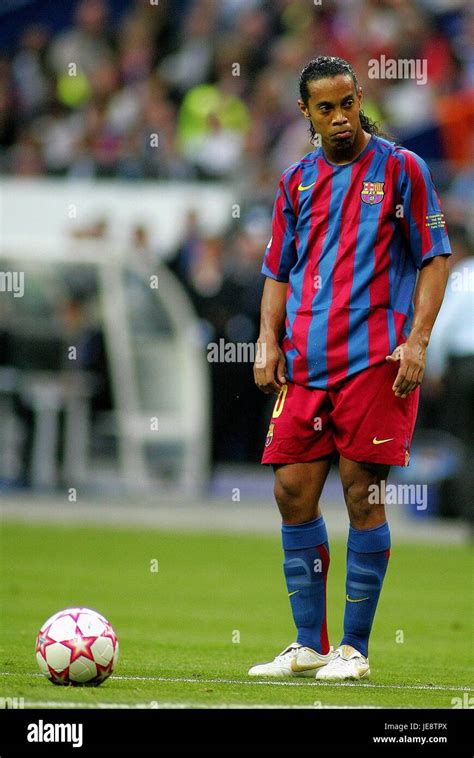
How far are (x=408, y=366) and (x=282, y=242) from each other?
2.79 feet

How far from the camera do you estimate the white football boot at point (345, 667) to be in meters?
6.55

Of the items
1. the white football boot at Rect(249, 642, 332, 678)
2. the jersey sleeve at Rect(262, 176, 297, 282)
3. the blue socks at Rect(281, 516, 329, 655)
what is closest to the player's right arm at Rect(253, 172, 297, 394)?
the jersey sleeve at Rect(262, 176, 297, 282)

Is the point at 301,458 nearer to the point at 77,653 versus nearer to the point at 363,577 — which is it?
→ the point at 363,577

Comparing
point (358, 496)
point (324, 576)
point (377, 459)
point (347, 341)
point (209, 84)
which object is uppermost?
point (209, 84)

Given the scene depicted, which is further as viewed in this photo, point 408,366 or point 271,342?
point 271,342

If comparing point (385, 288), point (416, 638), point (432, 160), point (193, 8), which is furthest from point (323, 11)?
point (385, 288)

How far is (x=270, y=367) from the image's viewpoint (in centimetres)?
671

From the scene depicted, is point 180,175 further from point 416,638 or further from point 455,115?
point 416,638

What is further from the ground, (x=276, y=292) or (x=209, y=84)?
(x=209, y=84)

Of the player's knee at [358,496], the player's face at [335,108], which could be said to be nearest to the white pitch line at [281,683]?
the player's knee at [358,496]

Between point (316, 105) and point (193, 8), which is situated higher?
point (193, 8)

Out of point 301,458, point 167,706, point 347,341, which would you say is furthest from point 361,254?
point 167,706

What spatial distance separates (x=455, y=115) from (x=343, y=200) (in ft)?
39.3

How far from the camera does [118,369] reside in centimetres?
1842
